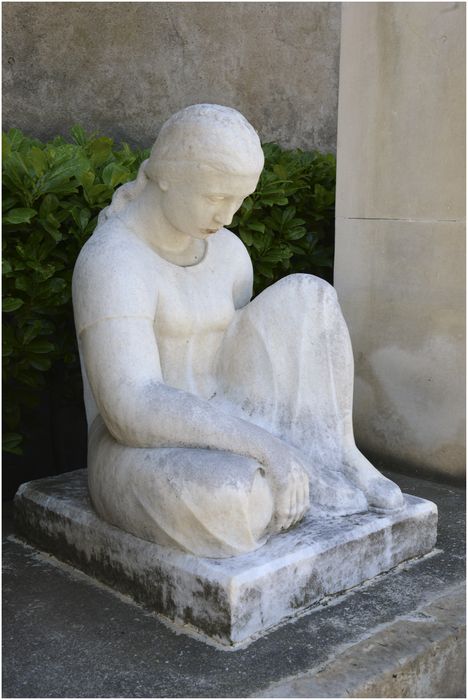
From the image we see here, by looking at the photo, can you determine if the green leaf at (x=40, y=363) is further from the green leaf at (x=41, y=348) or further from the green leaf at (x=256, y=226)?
the green leaf at (x=256, y=226)

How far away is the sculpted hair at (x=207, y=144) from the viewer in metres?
2.72

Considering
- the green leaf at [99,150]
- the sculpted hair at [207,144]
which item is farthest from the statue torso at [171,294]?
the green leaf at [99,150]

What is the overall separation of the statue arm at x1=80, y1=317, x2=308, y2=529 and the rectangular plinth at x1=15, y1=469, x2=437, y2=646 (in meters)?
0.19

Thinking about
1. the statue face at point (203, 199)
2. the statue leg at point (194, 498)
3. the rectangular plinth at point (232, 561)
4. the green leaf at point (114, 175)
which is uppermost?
the green leaf at point (114, 175)

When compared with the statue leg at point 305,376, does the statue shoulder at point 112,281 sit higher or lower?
higher

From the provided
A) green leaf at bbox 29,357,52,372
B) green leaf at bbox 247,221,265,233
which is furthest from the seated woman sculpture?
green leaf at bbox 247,221,265,233

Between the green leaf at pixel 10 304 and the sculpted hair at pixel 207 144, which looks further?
the green leaf at pixel 10 304

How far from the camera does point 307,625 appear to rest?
8.93ft

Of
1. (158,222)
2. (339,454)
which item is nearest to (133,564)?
(339,454)

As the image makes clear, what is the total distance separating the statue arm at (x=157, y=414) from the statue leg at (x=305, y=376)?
0.33m

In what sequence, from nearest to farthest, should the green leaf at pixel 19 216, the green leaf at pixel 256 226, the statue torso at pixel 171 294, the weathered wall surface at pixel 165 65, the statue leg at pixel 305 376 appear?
the statue torso at pixel 171 294 < the statue leg at pixel 305 376 < the green leaf at pixel 19 216 < the green leaf at pixel 256 226 < the weathered wall surface at pixel 165 65

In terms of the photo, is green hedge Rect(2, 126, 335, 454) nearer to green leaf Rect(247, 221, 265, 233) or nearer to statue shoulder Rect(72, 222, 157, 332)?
green leaf Rect(247, 221, 265, 233)

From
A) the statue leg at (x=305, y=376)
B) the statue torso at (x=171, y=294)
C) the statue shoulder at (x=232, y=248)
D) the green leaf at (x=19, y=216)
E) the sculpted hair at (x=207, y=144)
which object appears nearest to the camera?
the sculpted hair at (x=207, y=144)

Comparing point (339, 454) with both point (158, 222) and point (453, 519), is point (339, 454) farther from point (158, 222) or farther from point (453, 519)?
point (158, 222)
